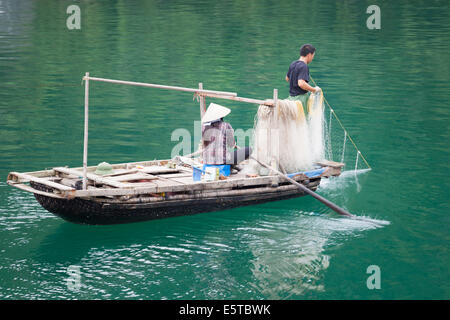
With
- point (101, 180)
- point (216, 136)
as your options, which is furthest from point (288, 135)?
point (101, 180)

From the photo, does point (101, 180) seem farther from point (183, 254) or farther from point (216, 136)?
point (216, 136)

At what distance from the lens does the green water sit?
27.5 ft

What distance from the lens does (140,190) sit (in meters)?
9.20

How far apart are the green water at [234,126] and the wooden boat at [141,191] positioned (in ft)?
0.86

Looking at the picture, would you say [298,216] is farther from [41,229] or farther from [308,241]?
[41,229]

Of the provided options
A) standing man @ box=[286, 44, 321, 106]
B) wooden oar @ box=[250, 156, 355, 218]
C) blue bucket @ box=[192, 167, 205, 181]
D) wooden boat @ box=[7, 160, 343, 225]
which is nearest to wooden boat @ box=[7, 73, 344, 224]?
wooden boat @ box=[7, 160, 343, 225]

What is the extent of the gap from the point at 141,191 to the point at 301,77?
3.60m

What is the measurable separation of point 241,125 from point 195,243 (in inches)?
303

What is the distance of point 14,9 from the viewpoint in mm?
44156

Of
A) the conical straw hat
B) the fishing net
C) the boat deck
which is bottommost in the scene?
the boat deck

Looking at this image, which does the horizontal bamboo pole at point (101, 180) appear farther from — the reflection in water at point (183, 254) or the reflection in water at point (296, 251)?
the reflection in water at point (296, 251)

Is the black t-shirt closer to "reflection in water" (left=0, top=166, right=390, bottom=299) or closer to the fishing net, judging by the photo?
the fishing net

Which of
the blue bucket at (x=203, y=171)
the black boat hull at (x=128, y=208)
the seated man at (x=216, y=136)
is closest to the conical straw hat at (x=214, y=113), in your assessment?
the seated man at (x=216, y=136)

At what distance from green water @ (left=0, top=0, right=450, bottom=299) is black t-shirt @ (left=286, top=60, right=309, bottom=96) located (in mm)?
1921
